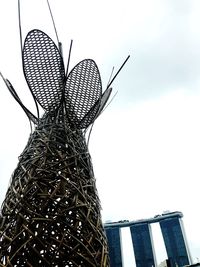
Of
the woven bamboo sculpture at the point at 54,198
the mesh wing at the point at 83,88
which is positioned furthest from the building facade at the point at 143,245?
the woven bamboo sculpture at the point at 54,198

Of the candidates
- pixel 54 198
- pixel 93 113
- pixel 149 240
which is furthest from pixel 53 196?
pixel 149 240

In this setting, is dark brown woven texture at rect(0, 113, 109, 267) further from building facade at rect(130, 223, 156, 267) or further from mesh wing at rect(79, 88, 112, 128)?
building facade at rect(130, 223, 156, 267)

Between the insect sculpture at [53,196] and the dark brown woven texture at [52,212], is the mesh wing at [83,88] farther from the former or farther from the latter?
the dark brown woven texture at [52,212]

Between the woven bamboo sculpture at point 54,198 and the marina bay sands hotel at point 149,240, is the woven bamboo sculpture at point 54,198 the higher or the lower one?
the lower one

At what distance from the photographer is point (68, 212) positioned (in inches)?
179

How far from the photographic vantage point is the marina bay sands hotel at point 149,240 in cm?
3017

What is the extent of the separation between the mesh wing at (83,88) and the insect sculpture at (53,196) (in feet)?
0.91

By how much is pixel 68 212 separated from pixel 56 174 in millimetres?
611

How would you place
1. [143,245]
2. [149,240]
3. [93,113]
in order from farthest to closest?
[149,240] → [143,245] → [93,113]

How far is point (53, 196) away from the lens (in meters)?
4.59

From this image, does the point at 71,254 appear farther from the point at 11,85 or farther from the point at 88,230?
the point at 11,85

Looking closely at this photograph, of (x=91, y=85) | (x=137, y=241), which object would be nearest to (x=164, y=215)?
(x=137, y=241)

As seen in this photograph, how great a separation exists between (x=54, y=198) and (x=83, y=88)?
3.58 m

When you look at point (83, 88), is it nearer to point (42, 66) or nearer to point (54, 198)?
point (42, 66)
